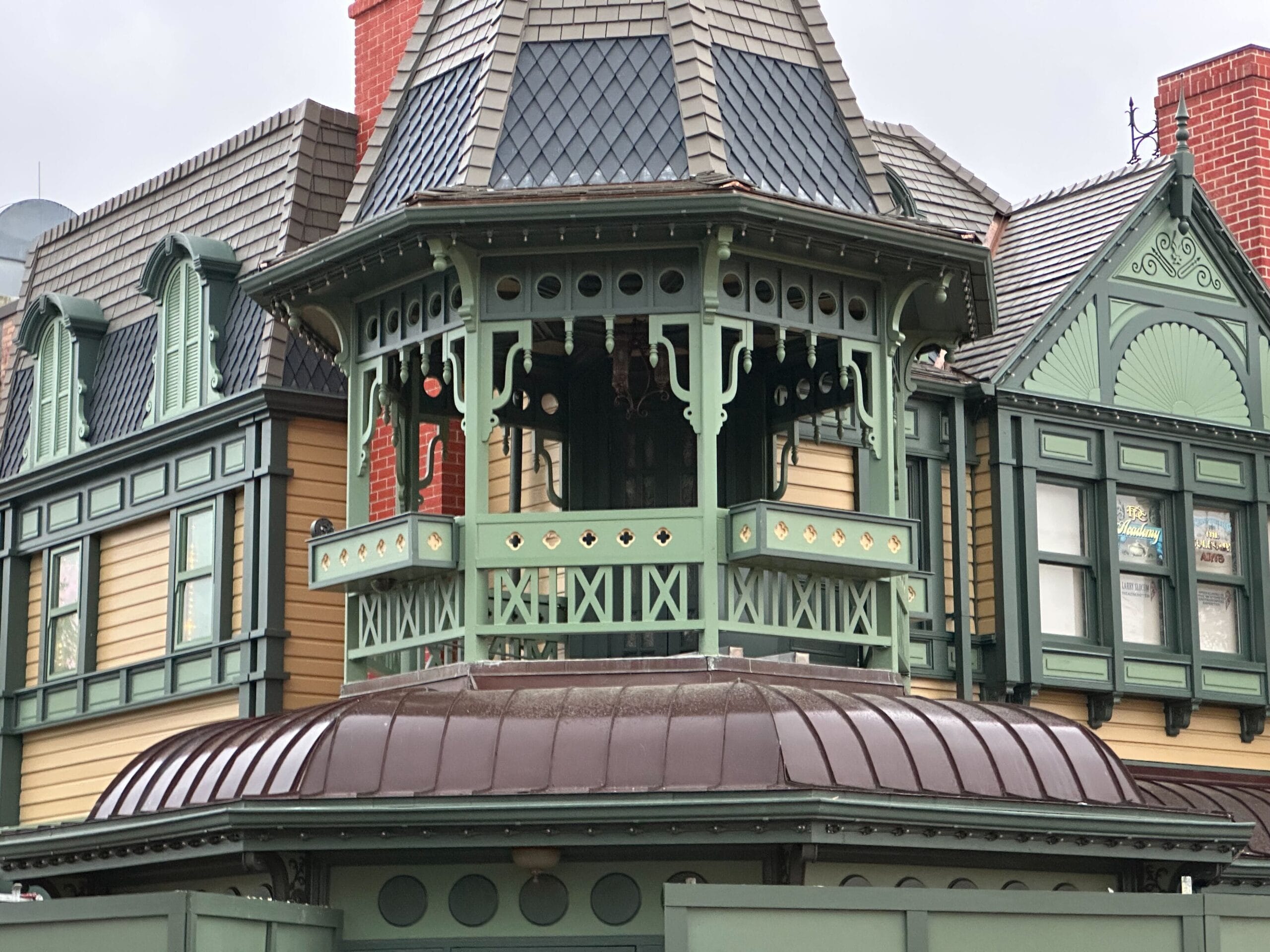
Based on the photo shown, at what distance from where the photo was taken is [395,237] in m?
15.0

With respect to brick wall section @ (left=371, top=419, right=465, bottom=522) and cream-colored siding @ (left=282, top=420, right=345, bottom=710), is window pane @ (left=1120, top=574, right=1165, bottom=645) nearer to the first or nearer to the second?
brick wall section @ (left=371, top=419, right=465, bottom=522)

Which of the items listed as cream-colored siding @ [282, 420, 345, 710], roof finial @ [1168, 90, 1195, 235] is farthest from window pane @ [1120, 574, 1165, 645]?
cream-colored siding @ [282, 420, 345, 710]

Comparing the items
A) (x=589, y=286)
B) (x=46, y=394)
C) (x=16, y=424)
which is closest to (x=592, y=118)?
(x=589, y=286)

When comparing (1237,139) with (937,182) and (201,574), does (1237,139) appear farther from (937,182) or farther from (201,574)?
(201,574)

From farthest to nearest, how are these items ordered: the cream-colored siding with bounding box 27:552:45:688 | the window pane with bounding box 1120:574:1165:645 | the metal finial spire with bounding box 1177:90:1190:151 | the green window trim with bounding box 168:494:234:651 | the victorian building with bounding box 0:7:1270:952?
the cream-colored siding with bounding box 27:552:45:688 < the metal finial spire with bounding box 1177:90:1190:151 < the window pane with bounding box 1120:574:1165:645 < the green window trim with bounding box 168:494:234:651 < the victorian building with bounding box 0:7:1270:952

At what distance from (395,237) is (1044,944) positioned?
6.00 meters

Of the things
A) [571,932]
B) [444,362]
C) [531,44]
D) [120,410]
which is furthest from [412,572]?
[120,410]

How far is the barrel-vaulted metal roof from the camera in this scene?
1295cm

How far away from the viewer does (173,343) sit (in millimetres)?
21406

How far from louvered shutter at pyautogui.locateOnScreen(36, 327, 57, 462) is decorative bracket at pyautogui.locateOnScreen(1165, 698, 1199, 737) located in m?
10.9

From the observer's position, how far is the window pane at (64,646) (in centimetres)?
2244

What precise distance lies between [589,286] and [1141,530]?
7678mm

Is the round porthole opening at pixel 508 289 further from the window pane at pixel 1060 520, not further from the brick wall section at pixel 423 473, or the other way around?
the window pane at pixel 1060 520

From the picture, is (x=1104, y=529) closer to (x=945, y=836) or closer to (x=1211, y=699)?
(x=1211, y=699)
